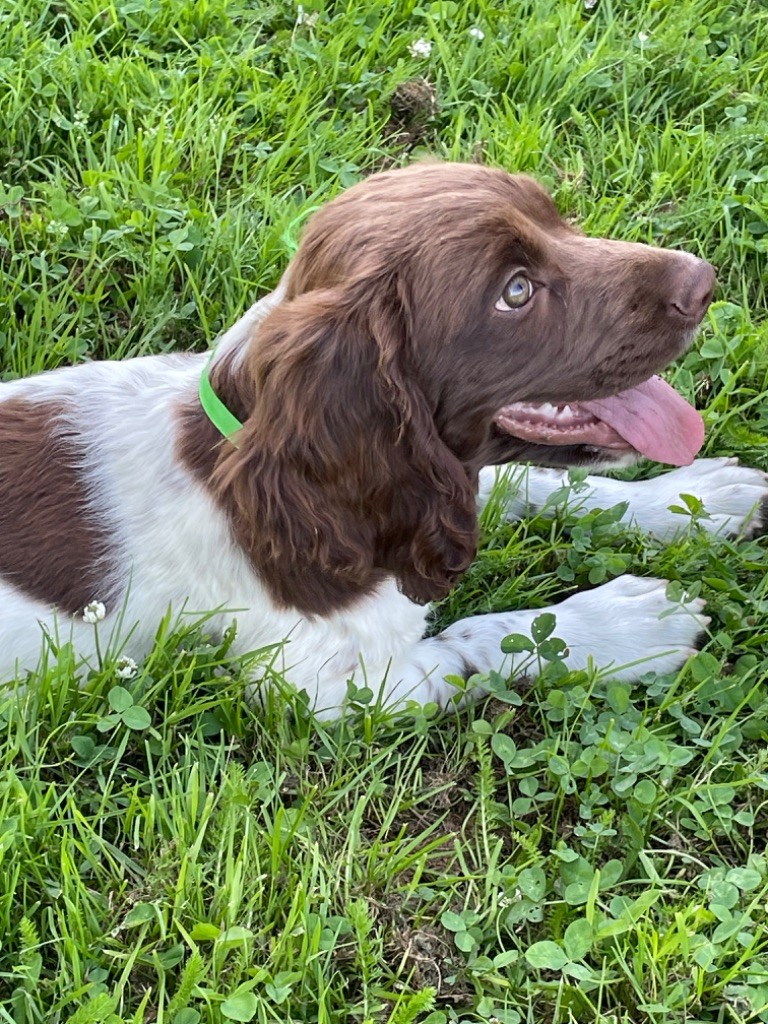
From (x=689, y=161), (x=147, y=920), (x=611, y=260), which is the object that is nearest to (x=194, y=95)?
(x=689, y=161)

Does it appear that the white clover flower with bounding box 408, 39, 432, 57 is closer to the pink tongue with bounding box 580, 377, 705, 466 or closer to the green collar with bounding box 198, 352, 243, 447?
the pink tongue with bounding box 580, 377, 705, 466

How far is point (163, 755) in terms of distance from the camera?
11.1 feet

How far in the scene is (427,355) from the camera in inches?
117

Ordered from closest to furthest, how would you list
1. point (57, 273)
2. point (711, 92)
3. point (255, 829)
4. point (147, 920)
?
point (147, 920) < point (255, 829) < point (57, 273) < point (711, 92)

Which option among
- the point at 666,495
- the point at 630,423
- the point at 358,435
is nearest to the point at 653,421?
the point at 630,423

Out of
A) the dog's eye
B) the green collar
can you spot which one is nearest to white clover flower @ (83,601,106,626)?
the green collar

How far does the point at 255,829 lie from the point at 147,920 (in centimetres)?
37

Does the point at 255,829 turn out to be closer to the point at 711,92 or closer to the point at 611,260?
the point at 611,260

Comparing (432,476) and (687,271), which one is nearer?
(432,476)

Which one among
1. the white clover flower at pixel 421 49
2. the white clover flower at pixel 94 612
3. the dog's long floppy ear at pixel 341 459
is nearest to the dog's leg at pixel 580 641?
the dog's long floppy ear at pixel 341 459

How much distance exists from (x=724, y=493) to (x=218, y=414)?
1.90 m

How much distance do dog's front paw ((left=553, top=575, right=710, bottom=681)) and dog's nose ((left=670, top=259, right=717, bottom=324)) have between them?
38.6 inches

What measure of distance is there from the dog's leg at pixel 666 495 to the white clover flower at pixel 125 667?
4.36ft

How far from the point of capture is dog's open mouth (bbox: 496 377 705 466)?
334 centimetres
